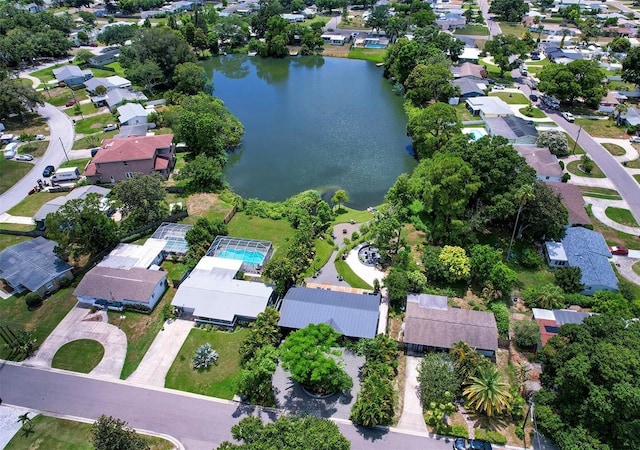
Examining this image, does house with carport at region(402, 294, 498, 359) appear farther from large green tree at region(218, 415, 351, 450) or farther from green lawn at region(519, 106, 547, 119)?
green lawn at region(519, 106, 547, 119)

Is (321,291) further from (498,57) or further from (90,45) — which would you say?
(90,45)

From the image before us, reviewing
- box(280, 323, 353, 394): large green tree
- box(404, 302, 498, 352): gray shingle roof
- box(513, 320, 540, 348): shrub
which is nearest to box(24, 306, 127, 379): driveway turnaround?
box(280, 323, 353, 394): large green tree

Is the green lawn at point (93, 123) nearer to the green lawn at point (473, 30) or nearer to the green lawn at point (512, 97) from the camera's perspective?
the green lawn at point (512, 97)

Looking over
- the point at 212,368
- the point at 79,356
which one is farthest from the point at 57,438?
the point at 212,368

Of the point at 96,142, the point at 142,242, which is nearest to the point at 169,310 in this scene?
the point at 142,242

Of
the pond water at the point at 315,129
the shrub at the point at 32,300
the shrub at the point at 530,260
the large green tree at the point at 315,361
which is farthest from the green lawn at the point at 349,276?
the shrub at the point at 32,300

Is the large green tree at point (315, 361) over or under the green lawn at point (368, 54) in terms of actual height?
over
